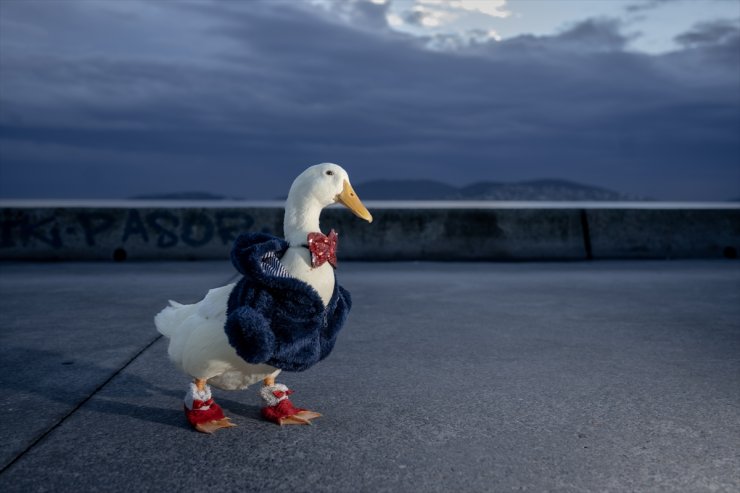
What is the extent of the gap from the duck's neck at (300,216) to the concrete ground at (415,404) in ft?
2.85

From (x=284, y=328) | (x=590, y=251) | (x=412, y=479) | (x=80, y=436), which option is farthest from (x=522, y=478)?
(x=590, y=251)

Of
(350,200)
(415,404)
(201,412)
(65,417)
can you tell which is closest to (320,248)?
(350,200)

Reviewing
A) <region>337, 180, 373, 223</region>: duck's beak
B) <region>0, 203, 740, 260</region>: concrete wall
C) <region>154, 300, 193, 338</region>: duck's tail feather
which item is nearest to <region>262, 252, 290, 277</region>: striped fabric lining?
<region>337, 180, 373, 223</region>: duck's beak

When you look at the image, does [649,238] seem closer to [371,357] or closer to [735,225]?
[735,225]

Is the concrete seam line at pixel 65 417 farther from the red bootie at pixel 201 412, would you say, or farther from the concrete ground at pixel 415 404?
the red bootie at pixel 201 412

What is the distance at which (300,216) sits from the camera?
288 cm

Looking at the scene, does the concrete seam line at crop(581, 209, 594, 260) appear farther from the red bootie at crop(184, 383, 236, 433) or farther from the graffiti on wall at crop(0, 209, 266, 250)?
the red bootie at crop(184, 383, 236, 433)

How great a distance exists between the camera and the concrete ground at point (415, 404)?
248 centimetres

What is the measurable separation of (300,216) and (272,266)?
272 mm

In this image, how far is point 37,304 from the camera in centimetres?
608

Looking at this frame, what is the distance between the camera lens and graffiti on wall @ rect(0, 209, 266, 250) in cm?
1009

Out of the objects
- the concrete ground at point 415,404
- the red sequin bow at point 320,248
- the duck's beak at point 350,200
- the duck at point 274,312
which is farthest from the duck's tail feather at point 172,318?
the duck's beak at point 350,200

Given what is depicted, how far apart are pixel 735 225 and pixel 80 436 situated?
1120 centimetres

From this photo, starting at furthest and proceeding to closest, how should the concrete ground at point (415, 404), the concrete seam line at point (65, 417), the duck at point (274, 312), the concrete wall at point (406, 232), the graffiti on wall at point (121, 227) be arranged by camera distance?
the concrete wall at point (406, 232)
the graffiti on wall at point (121, 227)
the duck at point (274, 312)
the concrete seam line at point (65, 417)
the concrete ground at point (415, 404)
